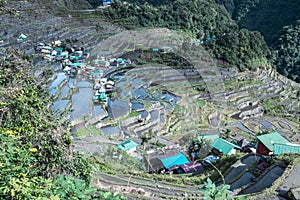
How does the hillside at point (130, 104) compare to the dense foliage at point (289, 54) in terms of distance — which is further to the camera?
the dense foliage at point (289, 54)

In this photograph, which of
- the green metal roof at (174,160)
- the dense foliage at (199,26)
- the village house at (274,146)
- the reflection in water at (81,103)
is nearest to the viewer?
the village house at (274,146)

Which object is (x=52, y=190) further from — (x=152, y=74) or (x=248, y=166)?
(x=152, y=74)

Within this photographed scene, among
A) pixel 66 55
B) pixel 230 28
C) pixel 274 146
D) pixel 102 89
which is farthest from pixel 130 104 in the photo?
pixel 230 28

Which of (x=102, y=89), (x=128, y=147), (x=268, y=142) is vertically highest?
(x=268, y=142)

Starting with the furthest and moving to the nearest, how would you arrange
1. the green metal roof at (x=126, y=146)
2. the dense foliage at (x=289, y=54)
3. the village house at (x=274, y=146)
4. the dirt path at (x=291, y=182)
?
the dense foliage at (x=289, y=54) < the green metal roof at (x=126, y=146) < the village house at (x=274, y=146) < the dirt path at (x=291, y=182)

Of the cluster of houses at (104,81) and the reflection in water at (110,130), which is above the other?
the cluster of houses at (104,81)

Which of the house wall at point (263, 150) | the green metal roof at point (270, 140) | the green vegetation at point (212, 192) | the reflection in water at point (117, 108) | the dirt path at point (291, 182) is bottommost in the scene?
the reflection in water at point (117, 108)

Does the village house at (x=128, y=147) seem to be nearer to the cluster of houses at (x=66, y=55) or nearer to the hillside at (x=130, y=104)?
the hillside at (x=130, y=104)

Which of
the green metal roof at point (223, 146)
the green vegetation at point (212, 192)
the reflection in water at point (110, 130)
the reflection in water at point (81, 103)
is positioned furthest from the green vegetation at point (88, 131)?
the green vegetation at point (212, 192)

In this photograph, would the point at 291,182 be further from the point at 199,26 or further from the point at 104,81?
the point at 199,26
